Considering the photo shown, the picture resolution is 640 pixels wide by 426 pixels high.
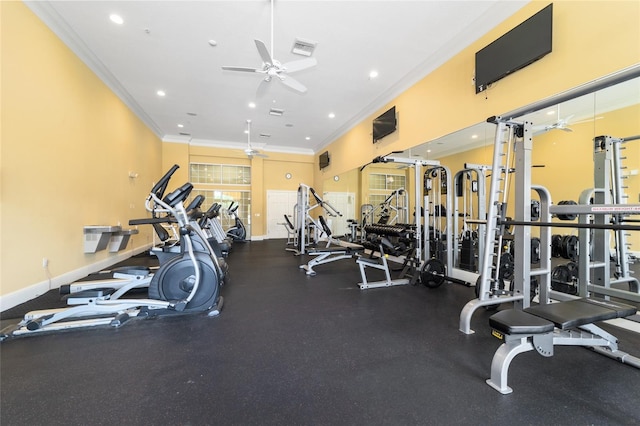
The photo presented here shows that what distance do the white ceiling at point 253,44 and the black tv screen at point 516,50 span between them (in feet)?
1.17

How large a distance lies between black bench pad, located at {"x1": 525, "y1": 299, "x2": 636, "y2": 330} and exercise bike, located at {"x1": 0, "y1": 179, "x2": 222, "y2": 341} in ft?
9.08

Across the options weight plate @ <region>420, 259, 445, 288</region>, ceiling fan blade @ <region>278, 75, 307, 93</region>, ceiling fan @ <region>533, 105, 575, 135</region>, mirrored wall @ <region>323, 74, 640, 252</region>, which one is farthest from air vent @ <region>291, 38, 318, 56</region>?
weight plate @ <region>420, 259, 445, 288</region>

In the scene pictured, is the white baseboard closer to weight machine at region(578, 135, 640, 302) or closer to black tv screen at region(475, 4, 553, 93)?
weight machine at region(578, 135, 640, 302)

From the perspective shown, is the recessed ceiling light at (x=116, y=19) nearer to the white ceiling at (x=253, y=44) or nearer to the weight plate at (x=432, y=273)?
the white ceiling at (x=253, y=44)

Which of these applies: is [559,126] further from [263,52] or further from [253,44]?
[253,44]

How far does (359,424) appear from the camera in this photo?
4.18ft

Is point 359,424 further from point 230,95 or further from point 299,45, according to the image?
point 230,95

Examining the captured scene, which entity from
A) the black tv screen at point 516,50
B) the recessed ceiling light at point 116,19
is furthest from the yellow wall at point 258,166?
the black tv screen at point 516,50

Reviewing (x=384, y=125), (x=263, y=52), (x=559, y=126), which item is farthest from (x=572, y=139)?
(x=263, y=52)

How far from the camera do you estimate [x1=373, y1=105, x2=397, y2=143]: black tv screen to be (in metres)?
5.42

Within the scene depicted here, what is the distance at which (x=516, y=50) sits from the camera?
3.06m

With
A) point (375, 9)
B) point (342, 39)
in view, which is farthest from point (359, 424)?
point (342, 39)

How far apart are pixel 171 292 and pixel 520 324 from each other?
2.97 m

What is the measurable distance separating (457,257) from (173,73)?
6240mm
